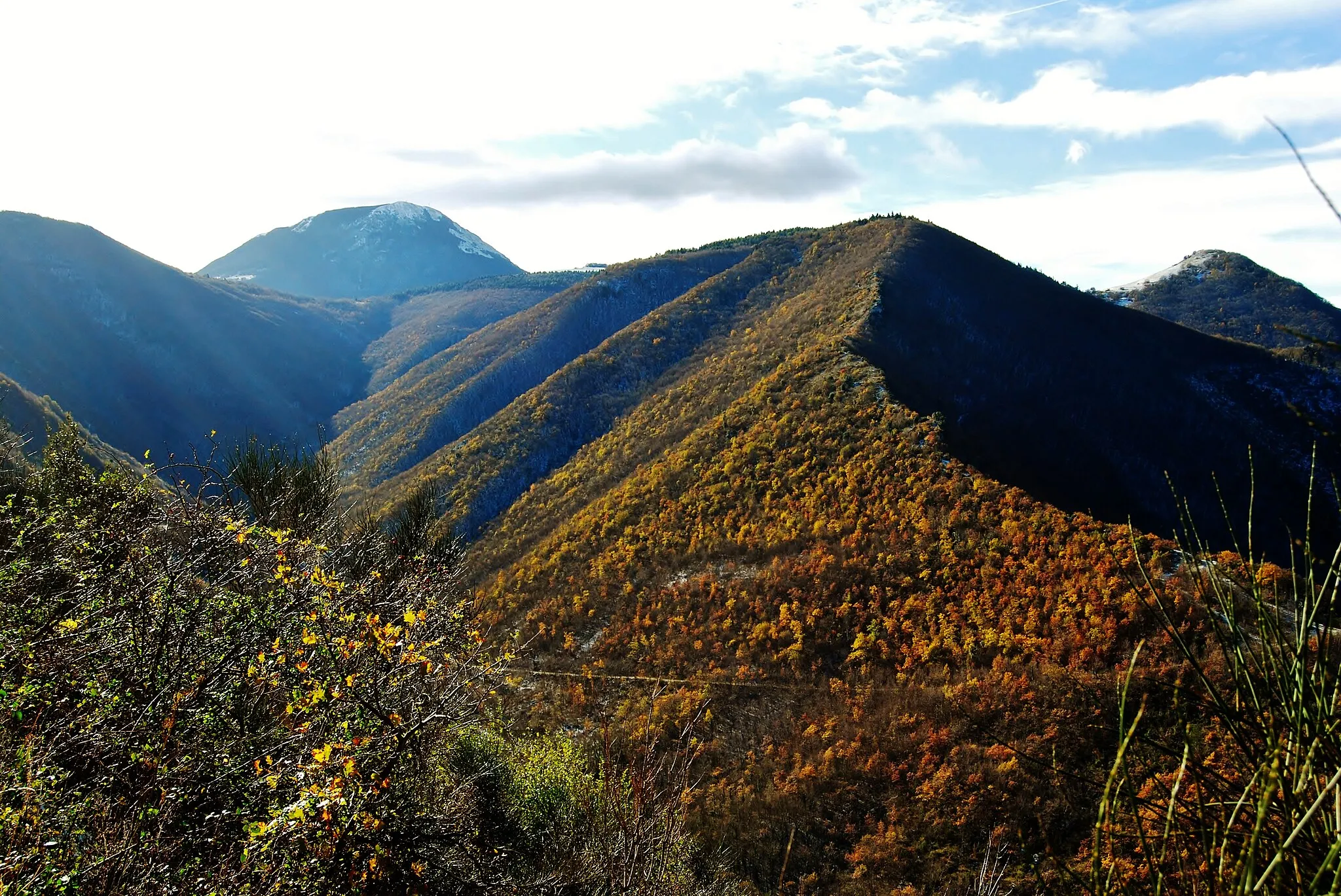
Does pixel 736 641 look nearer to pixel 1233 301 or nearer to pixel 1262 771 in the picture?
pixel 1262 771

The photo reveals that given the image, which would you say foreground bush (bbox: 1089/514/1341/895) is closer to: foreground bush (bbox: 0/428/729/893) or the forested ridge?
the forested ridge

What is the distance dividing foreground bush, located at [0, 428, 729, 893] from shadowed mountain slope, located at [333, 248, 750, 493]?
66.1 meters

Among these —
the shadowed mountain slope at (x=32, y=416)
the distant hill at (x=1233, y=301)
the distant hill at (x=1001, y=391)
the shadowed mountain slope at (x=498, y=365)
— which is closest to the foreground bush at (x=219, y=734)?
the distant hill at (x=1001, y=391)

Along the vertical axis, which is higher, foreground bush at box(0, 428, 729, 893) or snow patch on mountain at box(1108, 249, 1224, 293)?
snow patch on mountain at box(1108, 249, 1224, 293)

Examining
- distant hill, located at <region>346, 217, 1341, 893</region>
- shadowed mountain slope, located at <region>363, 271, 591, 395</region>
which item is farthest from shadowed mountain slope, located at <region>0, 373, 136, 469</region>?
shadowed mountain slope, located at <region>363, 271, 591, 395</region>

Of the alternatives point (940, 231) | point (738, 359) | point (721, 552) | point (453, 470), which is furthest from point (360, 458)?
point (940, 231)

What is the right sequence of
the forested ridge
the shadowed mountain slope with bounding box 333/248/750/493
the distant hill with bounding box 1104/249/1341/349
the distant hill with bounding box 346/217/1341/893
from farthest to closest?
the distant hill with bounding box 1104/249/1341/349 < the shadowed mountain slope with bounding box 333/248/750/493 < the distant hill with bounding box 346/217/1341/893 < the forested ridge

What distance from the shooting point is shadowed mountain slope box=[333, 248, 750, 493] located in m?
77.1

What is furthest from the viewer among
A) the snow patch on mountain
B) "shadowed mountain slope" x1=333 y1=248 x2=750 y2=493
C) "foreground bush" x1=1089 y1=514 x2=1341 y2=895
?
the snow patch on mountain

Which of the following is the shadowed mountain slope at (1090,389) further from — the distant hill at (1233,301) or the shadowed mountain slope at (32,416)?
the shadowed mountain slope at (32,416)

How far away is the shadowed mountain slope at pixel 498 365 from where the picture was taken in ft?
253

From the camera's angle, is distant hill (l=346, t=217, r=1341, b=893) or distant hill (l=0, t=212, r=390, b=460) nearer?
distant hill (l=346, t=217, r=1341, b=893)

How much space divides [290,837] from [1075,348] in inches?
2483

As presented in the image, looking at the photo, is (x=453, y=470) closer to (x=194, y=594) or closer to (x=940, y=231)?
(x=194, y=594)
